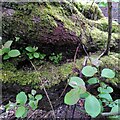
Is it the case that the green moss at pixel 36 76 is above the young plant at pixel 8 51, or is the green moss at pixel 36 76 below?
below

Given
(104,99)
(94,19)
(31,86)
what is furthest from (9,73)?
(94,19)

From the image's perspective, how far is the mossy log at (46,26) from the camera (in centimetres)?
98

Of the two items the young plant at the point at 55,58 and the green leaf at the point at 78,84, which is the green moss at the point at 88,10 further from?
the green leaf at the point at 78,84

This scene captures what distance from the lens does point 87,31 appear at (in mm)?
1173

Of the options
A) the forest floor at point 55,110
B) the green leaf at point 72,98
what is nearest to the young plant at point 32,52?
the forest floor at point 55,110

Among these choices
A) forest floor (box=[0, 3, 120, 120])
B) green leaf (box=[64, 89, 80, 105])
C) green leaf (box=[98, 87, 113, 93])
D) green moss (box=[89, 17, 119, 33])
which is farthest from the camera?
green moss (box=[89, 17, 119, 33])

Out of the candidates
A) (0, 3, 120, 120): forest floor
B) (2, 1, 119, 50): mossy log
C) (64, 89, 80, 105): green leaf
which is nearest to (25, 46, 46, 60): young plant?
(2, 1, 119, 50): mossy log

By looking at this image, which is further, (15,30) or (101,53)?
(101,53)

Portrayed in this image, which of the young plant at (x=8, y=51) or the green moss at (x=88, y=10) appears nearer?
the young plant at (x=8, y=51)

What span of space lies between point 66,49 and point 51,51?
8 centimetres

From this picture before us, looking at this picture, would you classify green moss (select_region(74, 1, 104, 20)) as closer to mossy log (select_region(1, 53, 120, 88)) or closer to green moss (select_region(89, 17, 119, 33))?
green moss (select_region(89, 17, 119, 33))

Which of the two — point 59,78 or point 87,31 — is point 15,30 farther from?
point 87,31

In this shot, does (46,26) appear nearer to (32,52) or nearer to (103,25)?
(32,52)

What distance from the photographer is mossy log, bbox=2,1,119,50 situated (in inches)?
38.4
